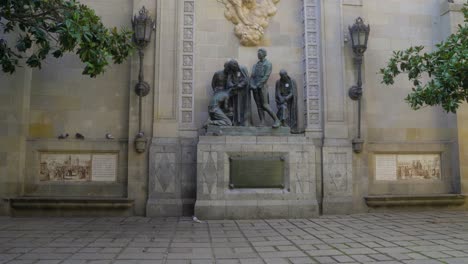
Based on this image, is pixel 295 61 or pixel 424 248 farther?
pixel 295 61

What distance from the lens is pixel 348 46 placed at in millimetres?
12125

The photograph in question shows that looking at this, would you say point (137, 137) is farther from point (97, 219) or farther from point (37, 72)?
point (37, 72)

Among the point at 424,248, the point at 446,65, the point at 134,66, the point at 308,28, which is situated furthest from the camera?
the point at 308,28

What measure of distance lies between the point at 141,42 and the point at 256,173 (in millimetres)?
5009

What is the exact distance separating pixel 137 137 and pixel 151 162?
0.82 metres

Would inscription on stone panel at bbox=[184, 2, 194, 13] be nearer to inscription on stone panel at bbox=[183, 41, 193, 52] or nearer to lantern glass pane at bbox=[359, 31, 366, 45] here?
inscription on stone panel at bbox=[183, 41, 193, 52]

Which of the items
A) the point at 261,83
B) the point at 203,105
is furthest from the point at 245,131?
the point at 203,105

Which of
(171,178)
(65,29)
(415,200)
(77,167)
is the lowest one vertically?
(415,200)

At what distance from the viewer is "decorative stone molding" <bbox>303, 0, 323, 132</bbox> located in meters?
11.9

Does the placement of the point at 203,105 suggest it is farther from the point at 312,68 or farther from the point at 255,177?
the point at 312,68

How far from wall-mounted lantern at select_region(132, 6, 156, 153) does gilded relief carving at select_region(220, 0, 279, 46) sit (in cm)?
259

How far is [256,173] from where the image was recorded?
10742 millimetres

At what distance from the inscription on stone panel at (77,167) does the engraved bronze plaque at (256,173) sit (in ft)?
11.9

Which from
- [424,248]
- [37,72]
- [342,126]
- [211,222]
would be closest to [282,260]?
[424,248]
